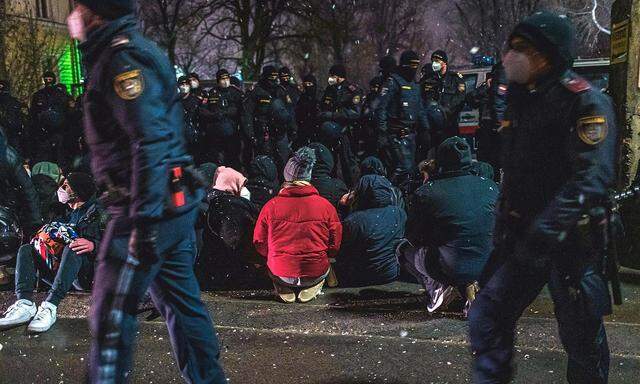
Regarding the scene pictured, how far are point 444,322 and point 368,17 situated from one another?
2894cm

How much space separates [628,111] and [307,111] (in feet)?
17.9

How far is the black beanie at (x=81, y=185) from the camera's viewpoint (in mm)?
5145

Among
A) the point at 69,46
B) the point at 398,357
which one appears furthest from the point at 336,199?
the point at 69,46

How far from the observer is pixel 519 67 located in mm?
2746

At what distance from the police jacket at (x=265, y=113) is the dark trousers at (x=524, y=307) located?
699cm

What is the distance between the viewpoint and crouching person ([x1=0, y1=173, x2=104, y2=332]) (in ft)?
16.1

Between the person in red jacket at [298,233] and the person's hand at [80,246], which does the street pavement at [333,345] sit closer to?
the person in red jacket at [298,233]

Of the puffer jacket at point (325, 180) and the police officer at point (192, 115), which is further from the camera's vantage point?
the police officer at point (192, 115)

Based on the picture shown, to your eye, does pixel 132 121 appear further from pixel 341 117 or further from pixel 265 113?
pixel 265 113

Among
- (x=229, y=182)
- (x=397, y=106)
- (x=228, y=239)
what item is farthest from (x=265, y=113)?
(x=228, y=239)

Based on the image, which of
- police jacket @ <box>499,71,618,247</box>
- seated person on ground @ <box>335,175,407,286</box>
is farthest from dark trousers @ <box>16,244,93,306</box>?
police jacket @ <box>499,71,618,247</box>

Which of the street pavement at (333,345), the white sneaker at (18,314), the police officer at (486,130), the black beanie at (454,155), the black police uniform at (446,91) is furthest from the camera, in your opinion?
the black police uniform at (446,91)

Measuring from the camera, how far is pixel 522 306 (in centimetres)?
285

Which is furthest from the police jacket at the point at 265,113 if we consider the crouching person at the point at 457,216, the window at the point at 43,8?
the window at the point at 43,8
